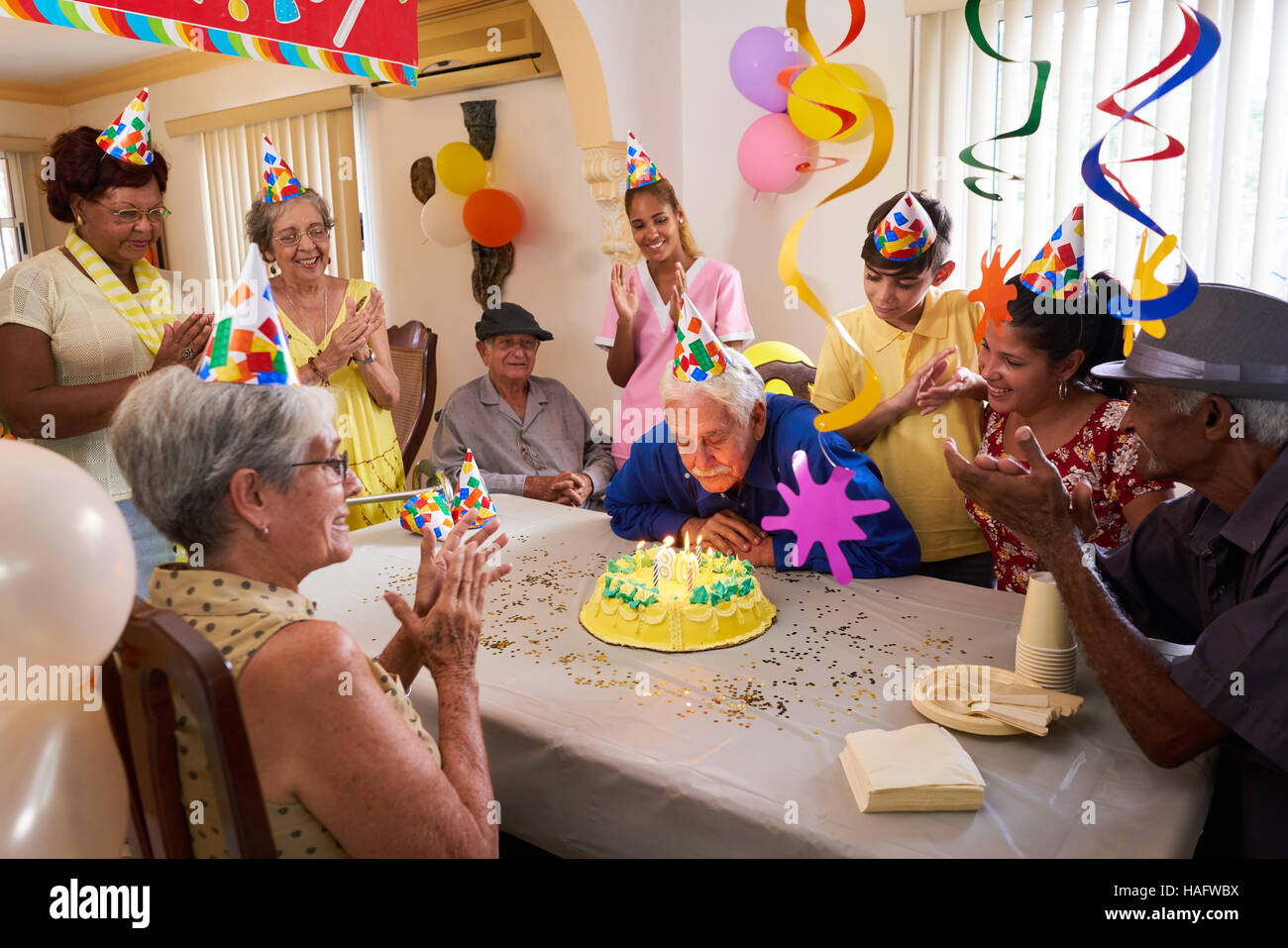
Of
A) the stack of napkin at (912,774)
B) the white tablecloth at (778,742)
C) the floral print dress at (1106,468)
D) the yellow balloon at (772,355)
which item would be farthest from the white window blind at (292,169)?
the stack of napkin at (912,774)

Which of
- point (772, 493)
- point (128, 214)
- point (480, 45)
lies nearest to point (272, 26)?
point (128, 214)

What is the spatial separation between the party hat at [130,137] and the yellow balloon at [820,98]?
253 centimetres

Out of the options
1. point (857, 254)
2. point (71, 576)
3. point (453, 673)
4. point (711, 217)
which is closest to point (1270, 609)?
point (453, 673)

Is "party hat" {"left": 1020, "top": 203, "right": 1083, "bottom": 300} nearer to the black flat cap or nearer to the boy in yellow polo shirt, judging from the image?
the boy in yellow polo shirt

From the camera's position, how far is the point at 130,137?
7.82 feet

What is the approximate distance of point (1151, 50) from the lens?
3590 millimetres

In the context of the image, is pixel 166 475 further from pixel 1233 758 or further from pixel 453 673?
pixel 1233 758

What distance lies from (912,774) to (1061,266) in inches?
60.9

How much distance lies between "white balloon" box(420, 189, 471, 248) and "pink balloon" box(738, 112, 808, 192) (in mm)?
1760

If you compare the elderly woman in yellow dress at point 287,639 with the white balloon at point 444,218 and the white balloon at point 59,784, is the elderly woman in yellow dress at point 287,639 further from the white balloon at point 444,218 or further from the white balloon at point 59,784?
the white balloon at point 444,218

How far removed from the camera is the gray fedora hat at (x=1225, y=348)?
1376mm

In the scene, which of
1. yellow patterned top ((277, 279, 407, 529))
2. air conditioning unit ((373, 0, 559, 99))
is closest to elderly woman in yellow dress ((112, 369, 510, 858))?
yellow patterned top ((277, 279, 407, 529))

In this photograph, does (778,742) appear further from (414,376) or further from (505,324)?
(414,376)

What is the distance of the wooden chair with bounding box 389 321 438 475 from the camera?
3961 millimetres
